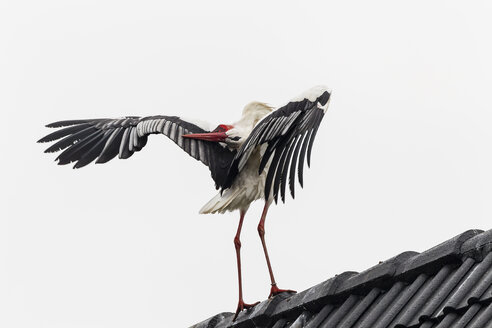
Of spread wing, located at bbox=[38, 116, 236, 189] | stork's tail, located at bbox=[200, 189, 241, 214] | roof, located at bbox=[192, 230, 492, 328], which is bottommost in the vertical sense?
roof, located at bbox=[192, 230, 492, 328]

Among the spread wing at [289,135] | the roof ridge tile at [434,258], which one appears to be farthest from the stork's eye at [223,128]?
the roof ridge tile at [434,258]

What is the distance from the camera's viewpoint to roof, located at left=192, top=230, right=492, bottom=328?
4898 mm

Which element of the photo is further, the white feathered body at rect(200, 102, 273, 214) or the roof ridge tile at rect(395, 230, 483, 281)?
the white feathered body at rect(200, 102, 273, 214)

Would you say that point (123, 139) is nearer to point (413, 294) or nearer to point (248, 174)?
point (248, 174)

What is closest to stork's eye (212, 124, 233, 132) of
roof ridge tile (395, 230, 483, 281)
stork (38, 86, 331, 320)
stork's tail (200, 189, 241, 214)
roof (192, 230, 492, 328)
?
stork (38, 86, 331, 320)

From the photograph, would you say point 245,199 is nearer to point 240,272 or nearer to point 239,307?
point 240,272

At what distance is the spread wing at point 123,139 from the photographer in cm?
891

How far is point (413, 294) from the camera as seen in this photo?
17.9 ft

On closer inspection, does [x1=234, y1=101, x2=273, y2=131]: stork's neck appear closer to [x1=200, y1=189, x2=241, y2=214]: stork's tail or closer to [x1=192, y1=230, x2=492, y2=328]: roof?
[x1=200, y1=189, x2=241, y2=214]: stork's tail

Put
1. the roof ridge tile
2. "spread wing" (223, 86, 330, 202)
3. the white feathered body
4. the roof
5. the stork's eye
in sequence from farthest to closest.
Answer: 1. the stork's eye
2. the white feathered body
3. "spread wing" (223, 86, 330, 202)
4. the roof ridge tile
5. the roof

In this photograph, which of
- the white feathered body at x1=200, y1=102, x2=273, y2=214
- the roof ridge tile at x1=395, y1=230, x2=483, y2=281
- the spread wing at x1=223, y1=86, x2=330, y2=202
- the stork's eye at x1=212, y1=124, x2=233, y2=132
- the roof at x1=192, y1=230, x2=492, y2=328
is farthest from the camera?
the stork's eye at x1=212, y1=124, x2=233, y2=132

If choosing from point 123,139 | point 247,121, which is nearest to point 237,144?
point 247,121

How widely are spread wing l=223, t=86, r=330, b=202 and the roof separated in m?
1.26

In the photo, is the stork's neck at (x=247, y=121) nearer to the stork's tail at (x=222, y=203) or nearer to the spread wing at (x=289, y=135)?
the stork's tail at (x=222, y=203)
